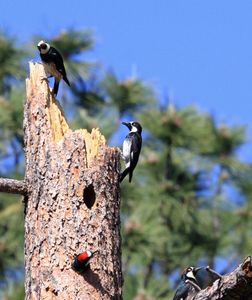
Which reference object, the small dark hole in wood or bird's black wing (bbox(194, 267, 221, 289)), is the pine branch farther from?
bird's black wing (bbox(194, 267, 221, 289))

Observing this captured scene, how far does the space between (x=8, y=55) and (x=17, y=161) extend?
1.31 meters

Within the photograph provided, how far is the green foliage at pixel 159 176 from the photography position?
43.7ft

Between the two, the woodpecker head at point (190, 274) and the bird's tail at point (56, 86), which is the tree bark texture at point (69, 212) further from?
the woodpecker head at point (190, 274)

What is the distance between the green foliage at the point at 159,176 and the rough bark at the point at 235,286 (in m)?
7.30

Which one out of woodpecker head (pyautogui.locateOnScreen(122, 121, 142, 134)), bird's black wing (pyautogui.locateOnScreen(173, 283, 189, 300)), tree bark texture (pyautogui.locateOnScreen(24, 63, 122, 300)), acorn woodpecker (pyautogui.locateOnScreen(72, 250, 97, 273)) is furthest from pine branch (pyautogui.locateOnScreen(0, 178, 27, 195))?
woodpecker head (pyautogui.locateOnScreen(122, 121, 142, 134))

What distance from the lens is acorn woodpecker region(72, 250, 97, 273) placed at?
6.25 meters

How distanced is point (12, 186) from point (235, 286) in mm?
1479

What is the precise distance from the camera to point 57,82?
7773mm

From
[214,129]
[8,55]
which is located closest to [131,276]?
[214,129]

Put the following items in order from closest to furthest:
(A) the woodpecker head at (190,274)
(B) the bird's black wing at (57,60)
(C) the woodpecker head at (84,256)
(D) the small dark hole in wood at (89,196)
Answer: (C) the woodpecker head at (84,256), (D) the small dark hole in wood at (89,196), (A) the woodpecker head at (190,274), (B) the bird's black wing at (57,60)

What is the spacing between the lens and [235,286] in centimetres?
550

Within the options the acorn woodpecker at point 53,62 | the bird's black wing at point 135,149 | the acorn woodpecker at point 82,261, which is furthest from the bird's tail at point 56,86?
the acorn woodpecker at point 82,261

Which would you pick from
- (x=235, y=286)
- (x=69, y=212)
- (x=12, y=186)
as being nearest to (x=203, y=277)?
(x=69, y=212)

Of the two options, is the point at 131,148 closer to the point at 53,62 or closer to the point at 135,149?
the point at 135,149
